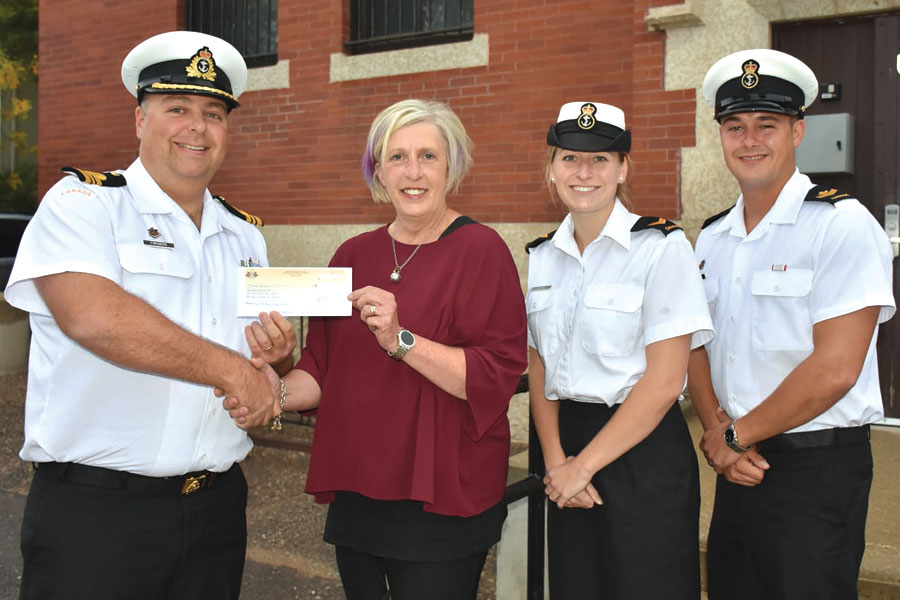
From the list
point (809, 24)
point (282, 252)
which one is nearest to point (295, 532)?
point (282, 252)

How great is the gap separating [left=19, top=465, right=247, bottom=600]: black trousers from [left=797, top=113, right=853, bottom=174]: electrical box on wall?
461 cm

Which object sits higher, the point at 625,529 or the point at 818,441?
the point at 818,441

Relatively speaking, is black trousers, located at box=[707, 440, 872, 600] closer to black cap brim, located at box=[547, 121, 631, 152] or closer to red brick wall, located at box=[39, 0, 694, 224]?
black cap brim, located at box=[547, 121, 631, 152]

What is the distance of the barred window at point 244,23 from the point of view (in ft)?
26.0

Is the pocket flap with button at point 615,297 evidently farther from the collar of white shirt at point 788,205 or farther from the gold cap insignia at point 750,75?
the gold cap insignia at point 750,75

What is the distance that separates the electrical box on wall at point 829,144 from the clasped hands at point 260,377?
13.8ft

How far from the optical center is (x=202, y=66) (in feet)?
8.26

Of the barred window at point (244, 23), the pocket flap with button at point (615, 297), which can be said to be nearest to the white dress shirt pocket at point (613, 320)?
the pocket flap with button at point (615, 297)

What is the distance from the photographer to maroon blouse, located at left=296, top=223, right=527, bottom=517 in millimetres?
2242

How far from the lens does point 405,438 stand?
2268mm

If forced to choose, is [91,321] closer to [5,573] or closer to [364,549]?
[364,549]

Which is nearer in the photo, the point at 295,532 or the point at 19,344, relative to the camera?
the point at 295,532

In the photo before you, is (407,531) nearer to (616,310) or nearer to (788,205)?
(616,310)

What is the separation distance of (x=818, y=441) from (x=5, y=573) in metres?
4.22
